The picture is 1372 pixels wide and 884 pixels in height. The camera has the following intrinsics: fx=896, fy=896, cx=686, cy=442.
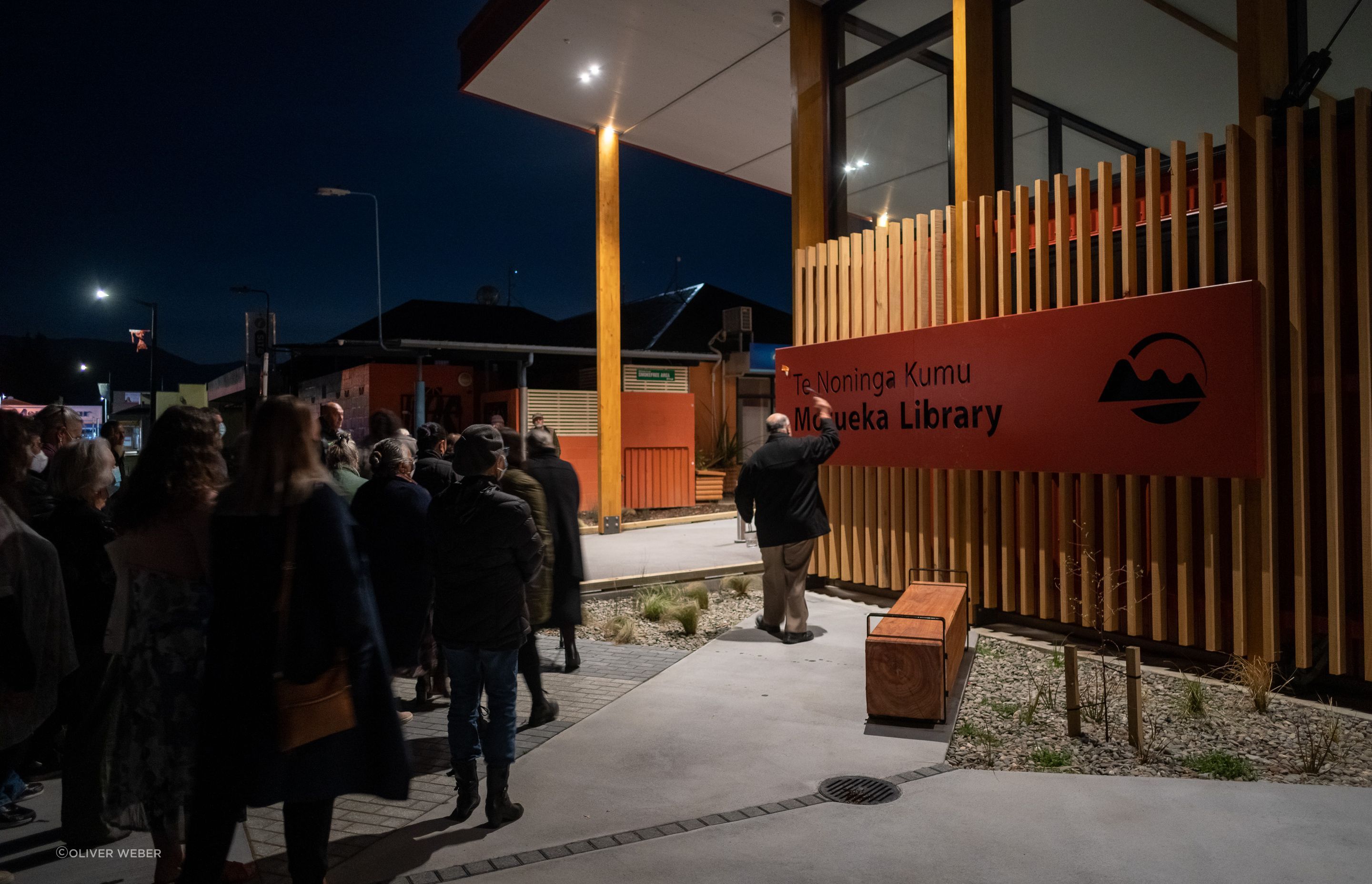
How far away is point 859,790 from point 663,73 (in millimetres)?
11306

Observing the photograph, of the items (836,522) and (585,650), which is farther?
(836,522)

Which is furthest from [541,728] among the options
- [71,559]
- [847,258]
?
[847,258]

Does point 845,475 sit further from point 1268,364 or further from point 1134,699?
point 1134,699

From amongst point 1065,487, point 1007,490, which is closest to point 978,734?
point 1065,487

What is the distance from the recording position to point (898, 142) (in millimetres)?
14742

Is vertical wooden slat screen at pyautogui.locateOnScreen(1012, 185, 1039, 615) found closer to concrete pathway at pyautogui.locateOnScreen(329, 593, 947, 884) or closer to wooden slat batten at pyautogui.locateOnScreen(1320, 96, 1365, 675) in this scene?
concrete pathway at pyautogui.locateOnScreen(329, 593, 947, 884)

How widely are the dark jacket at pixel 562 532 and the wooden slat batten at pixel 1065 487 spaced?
384 cm

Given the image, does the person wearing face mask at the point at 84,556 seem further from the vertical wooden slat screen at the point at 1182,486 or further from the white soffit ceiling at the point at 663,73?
the white soffit ceiling at the point at 663,73

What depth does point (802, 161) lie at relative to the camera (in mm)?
10445

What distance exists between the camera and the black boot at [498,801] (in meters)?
3.92

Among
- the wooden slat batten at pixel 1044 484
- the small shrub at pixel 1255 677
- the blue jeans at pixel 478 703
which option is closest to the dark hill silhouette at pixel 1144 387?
the wooden slat batten at pixel 1044 484

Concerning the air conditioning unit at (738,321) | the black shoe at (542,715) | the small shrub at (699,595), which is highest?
the air conditioning unit at (738,321)

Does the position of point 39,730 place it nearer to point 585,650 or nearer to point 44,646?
point 44,646

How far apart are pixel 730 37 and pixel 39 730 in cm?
1085
